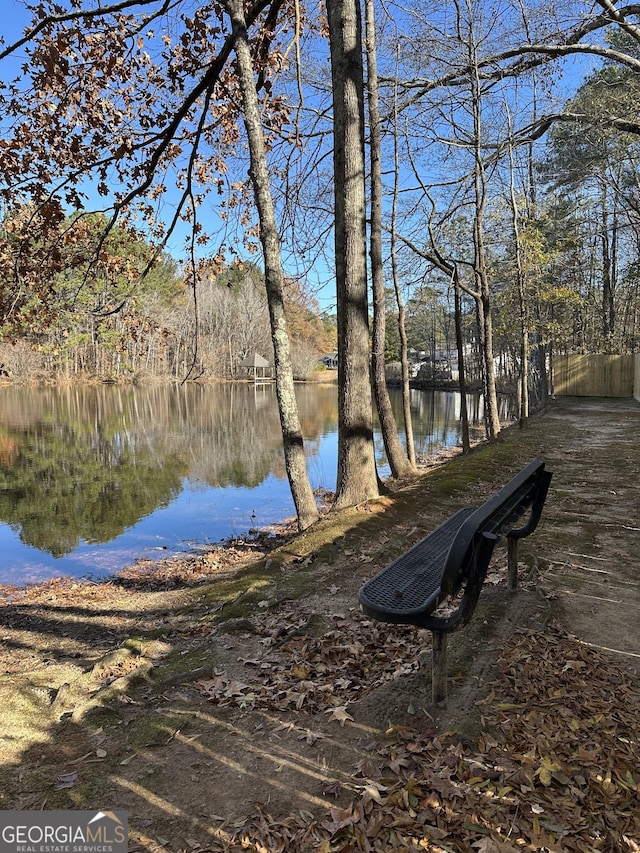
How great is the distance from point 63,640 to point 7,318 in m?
4.23

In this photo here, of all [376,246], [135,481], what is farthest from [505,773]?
[135,481]

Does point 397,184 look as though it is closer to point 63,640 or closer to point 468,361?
point 63,640

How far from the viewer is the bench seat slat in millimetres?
2381

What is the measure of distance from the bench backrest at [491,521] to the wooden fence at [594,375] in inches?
809

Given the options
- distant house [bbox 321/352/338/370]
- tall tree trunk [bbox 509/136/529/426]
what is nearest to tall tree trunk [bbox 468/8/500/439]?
tall tree trunk [bbox 509/136/529/426]

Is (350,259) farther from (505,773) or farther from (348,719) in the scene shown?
(505,773)

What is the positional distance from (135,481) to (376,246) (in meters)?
9.02

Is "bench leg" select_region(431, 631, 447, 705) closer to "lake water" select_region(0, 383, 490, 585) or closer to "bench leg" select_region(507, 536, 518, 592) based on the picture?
"bench leg" select_region(507, 536, 518, 592)

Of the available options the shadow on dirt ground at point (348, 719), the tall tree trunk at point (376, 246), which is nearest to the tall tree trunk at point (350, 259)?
the shadow on dirt ground at point (348, 719)

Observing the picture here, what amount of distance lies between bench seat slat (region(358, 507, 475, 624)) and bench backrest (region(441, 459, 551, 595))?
13 cm

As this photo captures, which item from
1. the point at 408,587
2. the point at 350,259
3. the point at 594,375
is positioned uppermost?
the point at 350,259

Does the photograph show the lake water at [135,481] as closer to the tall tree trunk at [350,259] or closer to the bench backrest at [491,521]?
the tall tree trunk at [350,259]

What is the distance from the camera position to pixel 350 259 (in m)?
6.05

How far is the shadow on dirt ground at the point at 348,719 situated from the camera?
6.31 feet
